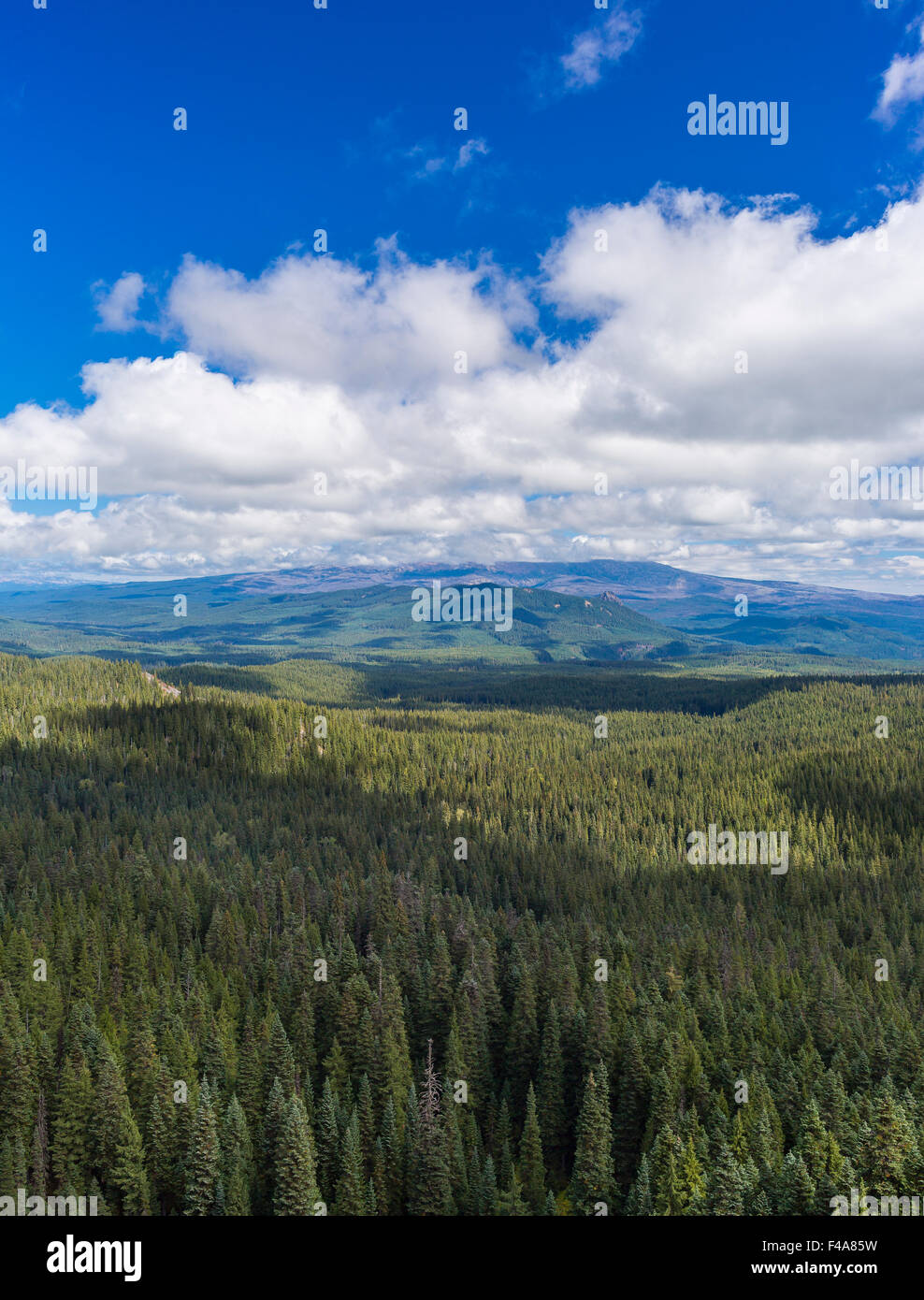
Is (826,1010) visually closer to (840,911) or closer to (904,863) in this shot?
(840,911)

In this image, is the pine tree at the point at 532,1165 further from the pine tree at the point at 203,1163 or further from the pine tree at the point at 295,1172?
the pine tree at the point at 203,1163

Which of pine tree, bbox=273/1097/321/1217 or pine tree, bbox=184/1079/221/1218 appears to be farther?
pine tree, bbox=184/1079/221/1218

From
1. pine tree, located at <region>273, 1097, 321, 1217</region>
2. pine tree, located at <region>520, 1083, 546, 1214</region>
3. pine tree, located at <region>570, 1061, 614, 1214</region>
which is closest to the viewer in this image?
pine tree, located at <region>273, 1097, 321, 1217</region>

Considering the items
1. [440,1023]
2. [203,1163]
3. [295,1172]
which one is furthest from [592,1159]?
[203,1163]

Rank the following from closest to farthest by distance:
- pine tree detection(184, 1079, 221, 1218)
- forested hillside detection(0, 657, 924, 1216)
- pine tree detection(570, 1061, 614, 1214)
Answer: pine tree detection(184, 1079, 221, 1218)
forested hillside detection(0, 657, 924, 1216)
pine tree detection(570, 1061, 614, 1214)

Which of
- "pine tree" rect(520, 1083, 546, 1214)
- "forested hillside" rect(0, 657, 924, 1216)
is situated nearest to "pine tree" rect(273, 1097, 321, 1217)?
"forested hillside" rect(0, 657, 924, 1216)

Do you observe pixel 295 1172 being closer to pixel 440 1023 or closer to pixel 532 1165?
pixel 532 1165

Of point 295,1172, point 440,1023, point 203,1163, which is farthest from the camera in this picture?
point 440,1023

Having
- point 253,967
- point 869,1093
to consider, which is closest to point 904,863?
point 869,1093

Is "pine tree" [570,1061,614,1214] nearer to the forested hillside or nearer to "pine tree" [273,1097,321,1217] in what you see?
the forested hillside
